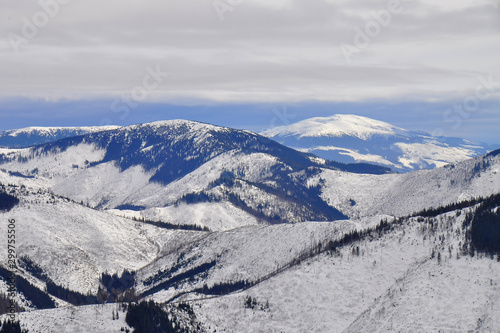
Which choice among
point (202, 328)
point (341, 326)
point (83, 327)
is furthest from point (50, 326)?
point (341, 326)

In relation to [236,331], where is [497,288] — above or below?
above

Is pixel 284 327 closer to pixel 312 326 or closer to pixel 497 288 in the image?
pixel 312 326

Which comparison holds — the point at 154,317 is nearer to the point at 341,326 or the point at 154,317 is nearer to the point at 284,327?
the point at 284,327

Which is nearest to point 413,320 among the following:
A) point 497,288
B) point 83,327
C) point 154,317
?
point 497,288

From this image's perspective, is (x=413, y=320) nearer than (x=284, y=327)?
Yes

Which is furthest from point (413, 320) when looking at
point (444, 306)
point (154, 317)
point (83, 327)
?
point (83, 327)

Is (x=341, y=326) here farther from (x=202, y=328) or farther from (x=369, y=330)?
(x=202, y=328)

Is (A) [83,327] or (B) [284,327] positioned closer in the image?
(A) [83,327]
